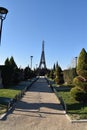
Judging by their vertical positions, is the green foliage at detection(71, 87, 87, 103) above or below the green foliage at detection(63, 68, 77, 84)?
below

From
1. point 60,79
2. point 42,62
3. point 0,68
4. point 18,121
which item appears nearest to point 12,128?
point 18,121

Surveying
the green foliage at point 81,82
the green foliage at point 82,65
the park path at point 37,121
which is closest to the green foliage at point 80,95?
the green foliage at point 81,82

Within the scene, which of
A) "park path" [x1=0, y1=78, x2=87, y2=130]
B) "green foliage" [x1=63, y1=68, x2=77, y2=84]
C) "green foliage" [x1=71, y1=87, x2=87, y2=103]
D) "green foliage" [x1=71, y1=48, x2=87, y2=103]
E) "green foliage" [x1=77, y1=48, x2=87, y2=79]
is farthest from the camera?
"green foliage" [x1=63, y1=68, x2=77, y2=84]

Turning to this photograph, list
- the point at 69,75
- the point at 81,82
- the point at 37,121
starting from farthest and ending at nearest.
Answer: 1. the point at 69,75
2. the point at 81,82
3. the point at 37,121

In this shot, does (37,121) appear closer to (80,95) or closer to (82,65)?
(80,95)

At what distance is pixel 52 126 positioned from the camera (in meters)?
10.3

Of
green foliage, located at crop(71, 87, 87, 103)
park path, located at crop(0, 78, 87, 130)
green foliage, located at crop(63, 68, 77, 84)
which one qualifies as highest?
green foliage, located at crop(63, 68, 77, 84)

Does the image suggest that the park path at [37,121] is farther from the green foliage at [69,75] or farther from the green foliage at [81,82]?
the green foliage at [69,75]

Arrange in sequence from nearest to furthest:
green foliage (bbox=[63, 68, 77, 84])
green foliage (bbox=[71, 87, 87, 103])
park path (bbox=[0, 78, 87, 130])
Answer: park path (bbox=[0, 78, 87, 130]) < green foliage (bbox=[71, 87, 87, 103]) < green foliage (bbox=[63, 68, 77, 84])

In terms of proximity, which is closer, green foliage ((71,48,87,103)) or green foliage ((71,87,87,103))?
green foliage ((71,87,87,103))

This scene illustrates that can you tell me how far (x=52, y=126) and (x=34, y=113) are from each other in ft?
9.39

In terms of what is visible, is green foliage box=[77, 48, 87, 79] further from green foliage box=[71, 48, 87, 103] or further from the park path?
the park path

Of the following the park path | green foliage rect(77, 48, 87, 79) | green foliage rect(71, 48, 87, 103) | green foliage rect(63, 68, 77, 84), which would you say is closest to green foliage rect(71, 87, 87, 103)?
green foliage rect(71, 48, 87, 103)

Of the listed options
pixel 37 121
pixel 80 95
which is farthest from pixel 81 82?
pixel 37 121
